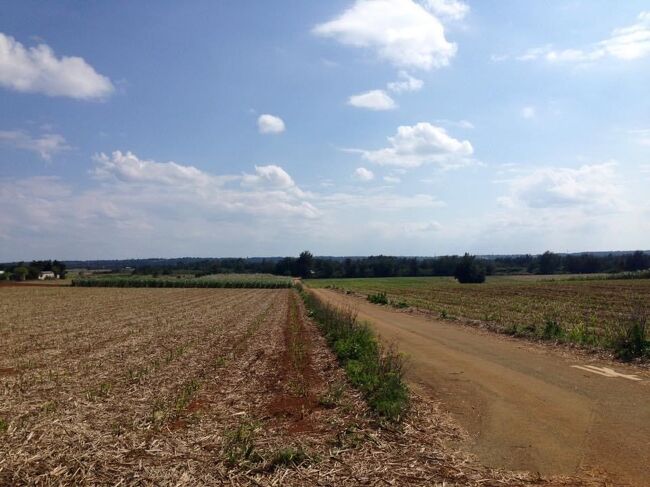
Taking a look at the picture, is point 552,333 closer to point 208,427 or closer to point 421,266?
point 208,427

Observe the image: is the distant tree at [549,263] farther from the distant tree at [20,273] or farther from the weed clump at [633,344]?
the weed clump at [633,344]

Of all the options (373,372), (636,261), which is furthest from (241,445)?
(636,261)

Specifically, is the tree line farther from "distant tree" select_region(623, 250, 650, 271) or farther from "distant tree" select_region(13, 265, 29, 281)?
"distant tree" select_region(13, 265, 29, 281)

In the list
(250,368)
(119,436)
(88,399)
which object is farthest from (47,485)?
(250,368)

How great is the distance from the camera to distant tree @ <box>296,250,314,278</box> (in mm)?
170250

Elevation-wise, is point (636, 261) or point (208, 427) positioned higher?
point (636, 261)

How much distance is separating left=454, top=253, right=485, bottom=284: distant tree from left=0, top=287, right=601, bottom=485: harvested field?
345 ft

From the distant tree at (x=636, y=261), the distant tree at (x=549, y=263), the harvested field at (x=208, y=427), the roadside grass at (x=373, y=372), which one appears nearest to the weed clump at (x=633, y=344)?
the roadside grass at (x=373, y=372)

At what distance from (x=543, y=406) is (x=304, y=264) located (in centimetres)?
16210

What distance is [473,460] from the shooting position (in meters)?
6.54

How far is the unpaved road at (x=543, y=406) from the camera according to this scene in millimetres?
6516

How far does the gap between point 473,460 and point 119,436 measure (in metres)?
4.80

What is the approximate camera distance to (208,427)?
7902 mm

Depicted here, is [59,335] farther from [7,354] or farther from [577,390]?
[577,390]
